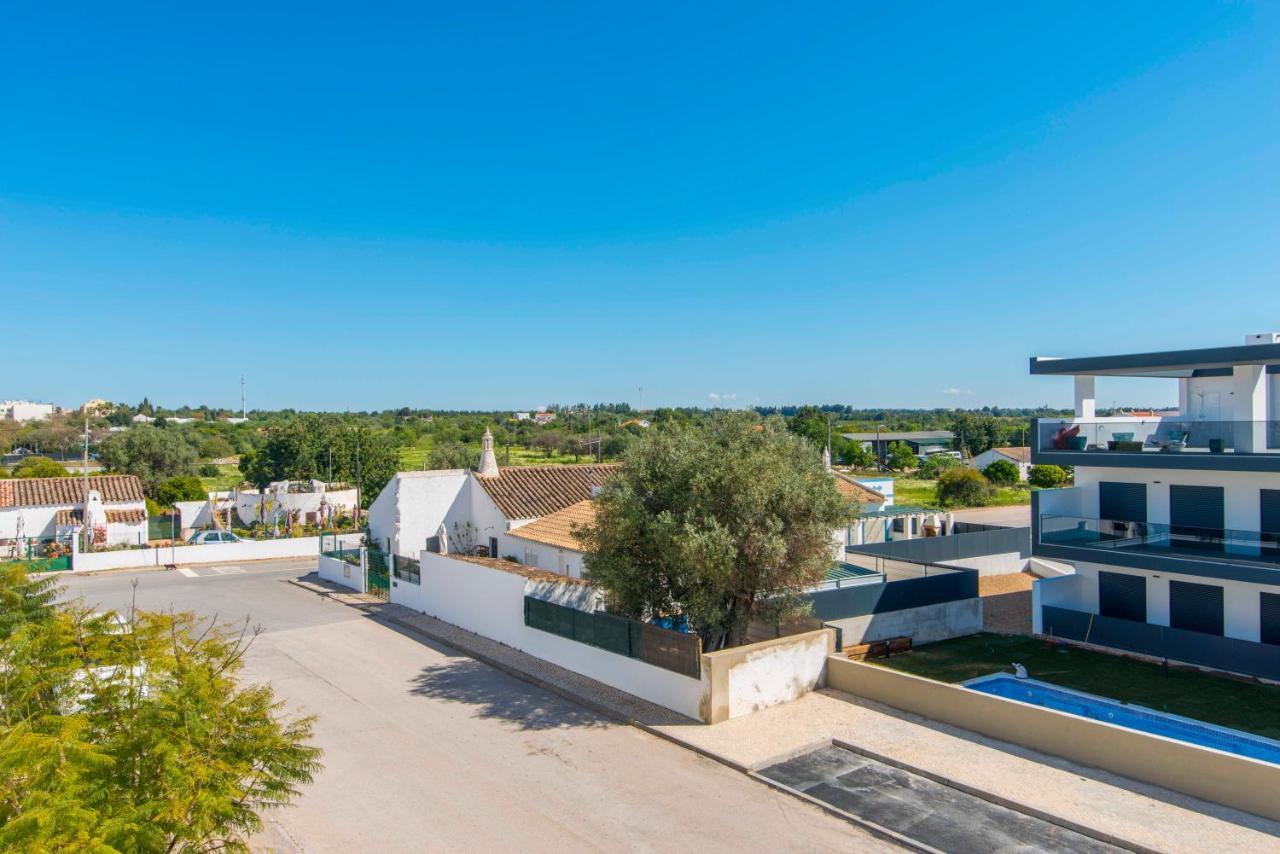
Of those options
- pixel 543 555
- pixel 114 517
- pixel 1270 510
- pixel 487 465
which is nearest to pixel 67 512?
pixel 114 517

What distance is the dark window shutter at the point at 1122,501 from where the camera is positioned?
1973 centimetres

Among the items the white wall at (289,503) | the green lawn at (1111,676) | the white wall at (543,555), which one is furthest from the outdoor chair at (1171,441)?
the white wall at (289,503)

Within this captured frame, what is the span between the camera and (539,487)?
27.5 metres

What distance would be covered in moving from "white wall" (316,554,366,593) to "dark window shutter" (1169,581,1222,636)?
76.5 ft

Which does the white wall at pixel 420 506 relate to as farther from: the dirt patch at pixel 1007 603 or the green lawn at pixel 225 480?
the green lawn at pixel 225 480

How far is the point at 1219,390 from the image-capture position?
2083 cm

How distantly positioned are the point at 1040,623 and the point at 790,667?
30.7 feet

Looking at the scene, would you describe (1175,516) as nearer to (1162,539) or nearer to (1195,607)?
(1162,539)

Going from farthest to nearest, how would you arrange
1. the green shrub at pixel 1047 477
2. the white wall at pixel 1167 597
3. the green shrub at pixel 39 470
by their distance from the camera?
the green shrub at pixel 39 470
the green shrub at pixel 1047 477
the white wall at pixel 1167 597

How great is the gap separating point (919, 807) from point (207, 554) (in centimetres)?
3211

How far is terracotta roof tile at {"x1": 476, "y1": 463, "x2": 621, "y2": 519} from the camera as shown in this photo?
2591 centimetres

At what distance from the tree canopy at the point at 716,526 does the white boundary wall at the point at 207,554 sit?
21.4 m

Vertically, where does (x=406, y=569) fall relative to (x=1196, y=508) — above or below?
below

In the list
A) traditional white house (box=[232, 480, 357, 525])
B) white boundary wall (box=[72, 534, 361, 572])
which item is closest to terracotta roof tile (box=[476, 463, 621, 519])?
white boundary wall (box=[72, 534, 361, 572])
